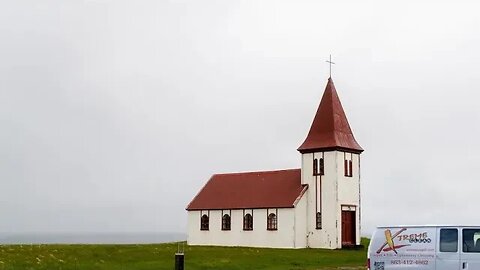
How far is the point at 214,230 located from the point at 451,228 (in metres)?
37.9

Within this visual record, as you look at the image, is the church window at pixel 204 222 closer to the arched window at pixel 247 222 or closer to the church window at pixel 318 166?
the arched window at pixel 247 222

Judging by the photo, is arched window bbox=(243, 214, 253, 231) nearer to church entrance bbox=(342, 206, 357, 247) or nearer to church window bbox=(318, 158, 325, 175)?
church window bbox=(318, 158, 325, 175)

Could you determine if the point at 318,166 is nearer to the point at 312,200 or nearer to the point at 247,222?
the point at 312,200

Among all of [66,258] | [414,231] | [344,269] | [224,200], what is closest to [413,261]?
[414,231]

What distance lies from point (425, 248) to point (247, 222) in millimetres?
34458

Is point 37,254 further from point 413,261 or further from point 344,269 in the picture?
point 413,261

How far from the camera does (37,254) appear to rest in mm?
35812

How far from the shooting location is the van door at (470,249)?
22.3m

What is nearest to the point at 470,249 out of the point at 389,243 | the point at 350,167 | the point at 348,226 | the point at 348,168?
the point at 389,243

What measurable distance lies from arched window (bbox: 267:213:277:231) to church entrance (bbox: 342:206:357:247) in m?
5.17

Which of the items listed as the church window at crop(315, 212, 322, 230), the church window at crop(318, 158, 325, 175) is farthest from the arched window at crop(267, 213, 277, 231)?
the church window at crop(318, 158, 325, 175)

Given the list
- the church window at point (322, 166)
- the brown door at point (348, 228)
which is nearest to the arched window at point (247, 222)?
the church window at point (322, 166)

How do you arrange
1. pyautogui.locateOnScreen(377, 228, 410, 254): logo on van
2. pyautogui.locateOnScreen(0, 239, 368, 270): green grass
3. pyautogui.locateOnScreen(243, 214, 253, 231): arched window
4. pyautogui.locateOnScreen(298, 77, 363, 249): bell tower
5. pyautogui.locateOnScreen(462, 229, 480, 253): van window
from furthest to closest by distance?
pyautogui.locateOnScreen(243, 214, 253, 231): arched window, pyautogui.locateOnScreen(298, 77, 363, 249): bell tower, pyautogui.locateOnScreen(0, 239, 368, 270): green grass, pyautogui.locateOnScreen(377, 228, 410, 254): logo on van, pyautogui.locateOnScreen(462, 229, 480, 253): van window

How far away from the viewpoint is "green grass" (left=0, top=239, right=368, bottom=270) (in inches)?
1291
